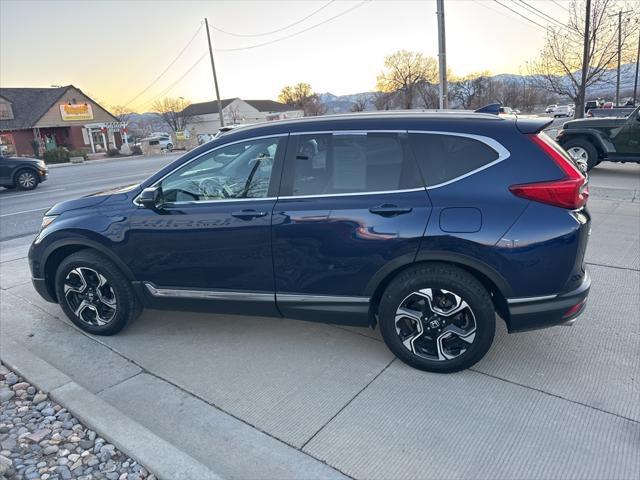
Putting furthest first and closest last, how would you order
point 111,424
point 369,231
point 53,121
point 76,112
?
point 76,112 < point 53,121 < point 369,231 < point 111,424

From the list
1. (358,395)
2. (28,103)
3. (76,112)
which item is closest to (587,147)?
(358,395)

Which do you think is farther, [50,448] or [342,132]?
[342,132]

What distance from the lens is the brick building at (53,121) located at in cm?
4459

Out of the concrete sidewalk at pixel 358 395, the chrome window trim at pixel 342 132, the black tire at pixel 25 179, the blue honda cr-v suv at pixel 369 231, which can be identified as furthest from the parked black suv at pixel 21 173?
the chrome window trim at pixel 342 132

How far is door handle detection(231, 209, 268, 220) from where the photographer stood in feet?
10.7

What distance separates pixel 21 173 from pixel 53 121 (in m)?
→ 37.3

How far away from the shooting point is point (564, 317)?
291 centimetres

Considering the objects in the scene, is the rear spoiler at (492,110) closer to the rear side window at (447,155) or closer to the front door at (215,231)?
the rear side window at (447,155)

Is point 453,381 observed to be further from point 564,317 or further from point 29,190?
point 29,190

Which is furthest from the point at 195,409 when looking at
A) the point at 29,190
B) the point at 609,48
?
the point at 609,48

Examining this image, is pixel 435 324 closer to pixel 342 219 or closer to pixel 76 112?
pixel 342 219

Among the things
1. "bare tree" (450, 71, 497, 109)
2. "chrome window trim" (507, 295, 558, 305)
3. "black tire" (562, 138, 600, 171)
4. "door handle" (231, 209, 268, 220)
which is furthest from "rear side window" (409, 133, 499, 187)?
"bare tree" (450, 71, 497, 109)

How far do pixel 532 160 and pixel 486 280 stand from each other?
2.70ft

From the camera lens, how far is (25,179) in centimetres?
1542
